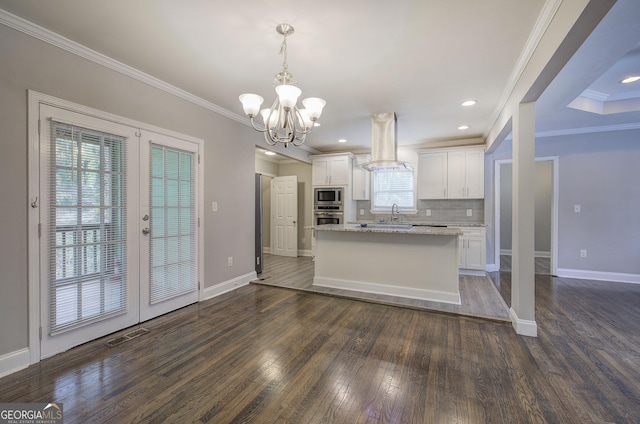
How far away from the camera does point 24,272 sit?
2.12 m

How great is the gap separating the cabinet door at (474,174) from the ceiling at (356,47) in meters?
1.52

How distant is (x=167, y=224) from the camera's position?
3.21 meters

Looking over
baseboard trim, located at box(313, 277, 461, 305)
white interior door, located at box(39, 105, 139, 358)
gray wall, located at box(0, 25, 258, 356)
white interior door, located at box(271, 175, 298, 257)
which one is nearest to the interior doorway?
baseboard trim, located at box(313, 277, 461, 305)

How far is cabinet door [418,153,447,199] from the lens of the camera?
220 inches

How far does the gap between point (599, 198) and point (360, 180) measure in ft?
13.8

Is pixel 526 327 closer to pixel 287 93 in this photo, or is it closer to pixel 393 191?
pixel 287 93

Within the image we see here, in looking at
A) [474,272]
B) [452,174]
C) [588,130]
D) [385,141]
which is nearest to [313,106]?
[385,141]

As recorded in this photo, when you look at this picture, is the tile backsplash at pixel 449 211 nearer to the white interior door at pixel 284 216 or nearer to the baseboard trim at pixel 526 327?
the white interior door at pixel 284 216

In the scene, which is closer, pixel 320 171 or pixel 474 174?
pixel 474 174

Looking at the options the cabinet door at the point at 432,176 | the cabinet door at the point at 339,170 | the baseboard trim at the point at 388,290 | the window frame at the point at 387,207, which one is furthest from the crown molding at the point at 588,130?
the cabinet door at the point at 339,170

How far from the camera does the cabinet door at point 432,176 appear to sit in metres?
5.59

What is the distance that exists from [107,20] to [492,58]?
3.25m

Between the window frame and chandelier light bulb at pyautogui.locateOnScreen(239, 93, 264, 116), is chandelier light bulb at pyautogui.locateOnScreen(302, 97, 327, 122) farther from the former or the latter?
the window frame

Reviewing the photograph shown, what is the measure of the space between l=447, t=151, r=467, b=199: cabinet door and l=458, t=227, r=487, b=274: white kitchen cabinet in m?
0.76
